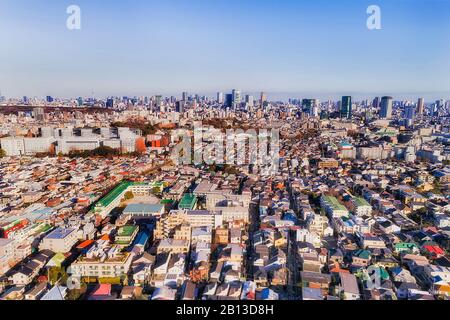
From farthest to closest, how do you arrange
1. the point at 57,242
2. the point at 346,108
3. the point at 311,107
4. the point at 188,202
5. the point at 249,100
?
the point at 249,100
the point at 311,107
the point at 346,108
the point at 188,202
the point at 57,242

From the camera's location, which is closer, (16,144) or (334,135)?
(16,144)

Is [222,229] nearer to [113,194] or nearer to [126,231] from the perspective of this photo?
[126,231]

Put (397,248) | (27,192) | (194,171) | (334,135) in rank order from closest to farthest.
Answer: (397,248) < (27,192) < (194,171) < (334,135)

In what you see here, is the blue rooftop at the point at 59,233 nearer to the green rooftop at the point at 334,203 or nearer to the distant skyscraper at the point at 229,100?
the green rooftop at the point at 334,203

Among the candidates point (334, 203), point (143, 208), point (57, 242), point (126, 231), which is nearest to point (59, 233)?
point (57, 242)


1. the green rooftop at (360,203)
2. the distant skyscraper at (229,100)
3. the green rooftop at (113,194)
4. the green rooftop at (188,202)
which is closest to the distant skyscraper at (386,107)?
the distant skyscraper at (229,100)

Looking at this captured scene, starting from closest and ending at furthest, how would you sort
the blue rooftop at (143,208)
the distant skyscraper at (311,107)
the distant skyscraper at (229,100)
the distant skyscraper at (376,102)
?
the blue rooftop at (143,208) < the distant skyscraper at (311,107) < the distant skyscraper at (229,100) < the distant skyscraper at (376,102)

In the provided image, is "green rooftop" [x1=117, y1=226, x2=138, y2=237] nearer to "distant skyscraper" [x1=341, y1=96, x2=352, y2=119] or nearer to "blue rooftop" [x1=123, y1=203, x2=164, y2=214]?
"blue rooftop" [x1=123, y1=203, x2=164, y2=214]

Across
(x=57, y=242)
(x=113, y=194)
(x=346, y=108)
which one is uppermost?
(x=346, y=108)
